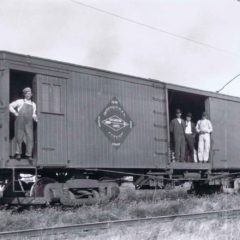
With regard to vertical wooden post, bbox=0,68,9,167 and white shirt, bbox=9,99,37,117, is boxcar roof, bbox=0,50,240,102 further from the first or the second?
white shirt, bbox=9,99,37,117

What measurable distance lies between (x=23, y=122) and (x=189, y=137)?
6.87 meters

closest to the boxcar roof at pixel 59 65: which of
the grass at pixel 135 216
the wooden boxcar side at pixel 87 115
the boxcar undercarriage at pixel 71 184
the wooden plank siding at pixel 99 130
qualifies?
the wooden boxcar side at pixel 87 115

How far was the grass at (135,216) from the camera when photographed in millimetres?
9242

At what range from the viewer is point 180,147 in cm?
1595

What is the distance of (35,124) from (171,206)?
14.8 feet

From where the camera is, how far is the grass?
30.3 ft

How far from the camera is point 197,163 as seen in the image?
16.2m

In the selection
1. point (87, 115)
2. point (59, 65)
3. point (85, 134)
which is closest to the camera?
A: point (59, 65)

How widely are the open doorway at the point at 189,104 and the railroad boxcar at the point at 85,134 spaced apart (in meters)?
0.64

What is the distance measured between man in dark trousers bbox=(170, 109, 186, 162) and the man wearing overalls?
18.9 ft

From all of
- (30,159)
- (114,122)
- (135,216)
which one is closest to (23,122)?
(30,159)

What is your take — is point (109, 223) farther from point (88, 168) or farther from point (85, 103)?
point (85, 103)

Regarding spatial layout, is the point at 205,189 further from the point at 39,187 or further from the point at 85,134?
the point at 39,187

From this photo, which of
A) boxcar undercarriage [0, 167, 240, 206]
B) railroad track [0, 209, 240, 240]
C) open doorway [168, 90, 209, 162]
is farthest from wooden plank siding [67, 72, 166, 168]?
railroad track [0, 209, 240, 240]
